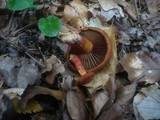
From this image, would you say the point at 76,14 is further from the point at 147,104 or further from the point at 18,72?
the point at 147,104

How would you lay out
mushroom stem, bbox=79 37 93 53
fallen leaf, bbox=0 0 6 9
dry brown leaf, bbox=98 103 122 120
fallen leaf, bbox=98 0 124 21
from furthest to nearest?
1. fallen leaf, bbox=98 0 124 21
2. fallen leaf, bbox=0 0 6 9
3. mushroom stem, bbox=79 37 93 53
4. dry brown leaf, bbox=98 103 122 120

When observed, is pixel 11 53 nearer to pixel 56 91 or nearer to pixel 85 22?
pixel 56 91

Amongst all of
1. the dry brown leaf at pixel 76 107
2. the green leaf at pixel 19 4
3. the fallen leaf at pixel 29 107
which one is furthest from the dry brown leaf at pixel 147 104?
the green leaf at pixel 19 4

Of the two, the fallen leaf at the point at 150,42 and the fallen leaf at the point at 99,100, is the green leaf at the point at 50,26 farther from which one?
the fallen leaf at the point at 150,42

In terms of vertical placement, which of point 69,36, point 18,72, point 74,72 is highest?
point 69,36

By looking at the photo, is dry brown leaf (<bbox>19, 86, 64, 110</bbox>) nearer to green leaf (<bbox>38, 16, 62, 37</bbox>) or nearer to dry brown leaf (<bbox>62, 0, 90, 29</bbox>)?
green leaf (<bbox>38, 16, 62, 37</bbox>)

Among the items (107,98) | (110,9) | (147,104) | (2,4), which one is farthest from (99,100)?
(2,4)

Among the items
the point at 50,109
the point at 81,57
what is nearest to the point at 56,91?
the point at 50,109

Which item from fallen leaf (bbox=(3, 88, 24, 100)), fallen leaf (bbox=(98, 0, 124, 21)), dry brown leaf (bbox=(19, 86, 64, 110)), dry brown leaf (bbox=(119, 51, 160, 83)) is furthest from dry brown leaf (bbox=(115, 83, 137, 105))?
fallen leaf (bbox=(98, 0, 124, 21))

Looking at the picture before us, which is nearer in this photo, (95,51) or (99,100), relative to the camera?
(99,100)
